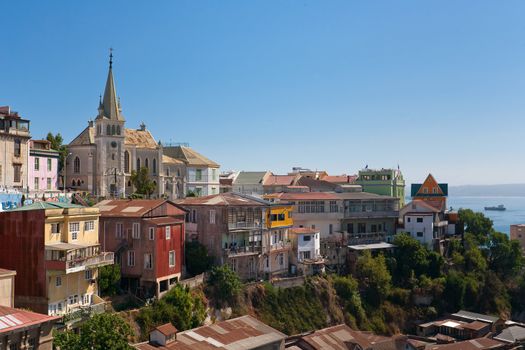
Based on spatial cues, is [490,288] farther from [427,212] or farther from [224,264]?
[224,264]

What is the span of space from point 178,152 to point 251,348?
4064 centimetres

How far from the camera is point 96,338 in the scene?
108 feet

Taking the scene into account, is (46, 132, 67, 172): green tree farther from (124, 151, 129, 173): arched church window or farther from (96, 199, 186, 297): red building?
(96, 199, 186, 297): red building

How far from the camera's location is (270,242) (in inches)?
2222

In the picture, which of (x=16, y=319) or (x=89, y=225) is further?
(x=89, y=225)

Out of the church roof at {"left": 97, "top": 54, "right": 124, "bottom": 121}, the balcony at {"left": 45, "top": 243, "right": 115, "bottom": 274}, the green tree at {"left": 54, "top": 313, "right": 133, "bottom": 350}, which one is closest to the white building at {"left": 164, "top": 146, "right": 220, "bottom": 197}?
the church roof at {"left": 97, "top": 54, "right": 124, "bottom": 121}

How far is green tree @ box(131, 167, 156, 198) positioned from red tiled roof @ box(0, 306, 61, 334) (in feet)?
109

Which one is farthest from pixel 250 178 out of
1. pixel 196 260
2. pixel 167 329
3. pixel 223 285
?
pixel 167 329

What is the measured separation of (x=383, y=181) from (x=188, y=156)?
88.5ft

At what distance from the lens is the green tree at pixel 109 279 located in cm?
4144

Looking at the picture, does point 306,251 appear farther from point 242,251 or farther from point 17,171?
point 17,171

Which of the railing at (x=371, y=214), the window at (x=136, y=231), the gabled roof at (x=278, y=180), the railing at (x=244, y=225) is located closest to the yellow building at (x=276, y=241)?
the railing at (x=244, y=225)

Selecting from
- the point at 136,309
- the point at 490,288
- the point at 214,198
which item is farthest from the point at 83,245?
the point at 490,288

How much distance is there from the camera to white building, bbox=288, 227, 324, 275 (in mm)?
59375
